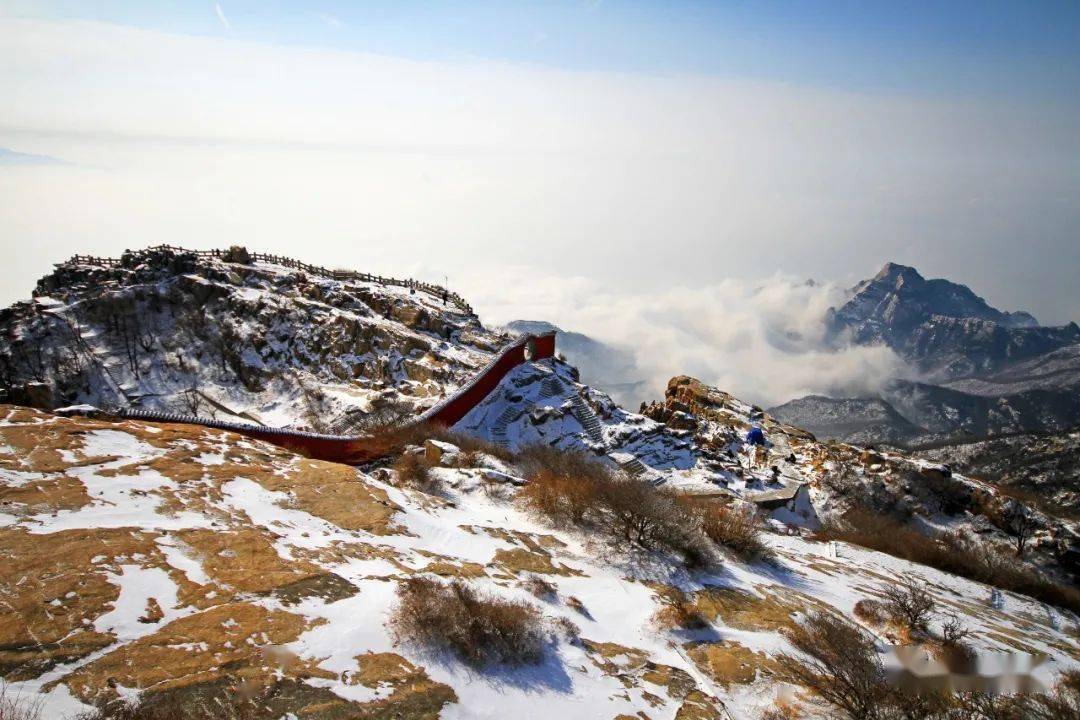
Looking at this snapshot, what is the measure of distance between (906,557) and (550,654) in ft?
84.8

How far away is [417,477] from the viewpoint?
1831cm

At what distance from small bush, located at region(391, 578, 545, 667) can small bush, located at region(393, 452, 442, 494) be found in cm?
773

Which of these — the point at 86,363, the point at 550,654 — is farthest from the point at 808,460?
the point at 86,363

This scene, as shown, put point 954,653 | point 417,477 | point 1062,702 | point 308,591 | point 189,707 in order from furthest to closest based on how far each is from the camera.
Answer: point 417,477 < point 954,653 < point 308,591 < point 1062,702 < point 189,707

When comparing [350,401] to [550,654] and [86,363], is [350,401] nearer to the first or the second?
[86,363]

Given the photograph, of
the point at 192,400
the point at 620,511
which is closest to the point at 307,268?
the point at 192,400

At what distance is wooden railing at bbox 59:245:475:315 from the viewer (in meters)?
44.7

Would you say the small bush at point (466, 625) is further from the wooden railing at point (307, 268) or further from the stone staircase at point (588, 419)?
the wooden railing at point (307, 268)

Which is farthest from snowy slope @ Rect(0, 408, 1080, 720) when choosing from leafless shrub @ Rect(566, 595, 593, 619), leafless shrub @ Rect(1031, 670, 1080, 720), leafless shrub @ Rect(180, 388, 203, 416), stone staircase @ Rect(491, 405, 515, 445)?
leafless shrub @ Rect(180, 388, 203, 416)

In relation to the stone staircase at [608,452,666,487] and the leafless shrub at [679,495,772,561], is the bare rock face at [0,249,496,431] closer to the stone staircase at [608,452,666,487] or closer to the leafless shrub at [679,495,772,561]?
the stone staircase at [608,452,666,487]

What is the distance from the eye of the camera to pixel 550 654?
979cm

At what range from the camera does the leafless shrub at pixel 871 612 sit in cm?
1412

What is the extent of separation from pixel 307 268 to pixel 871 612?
168 feet

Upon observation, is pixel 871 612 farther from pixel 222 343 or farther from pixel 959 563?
pixel 222 343
